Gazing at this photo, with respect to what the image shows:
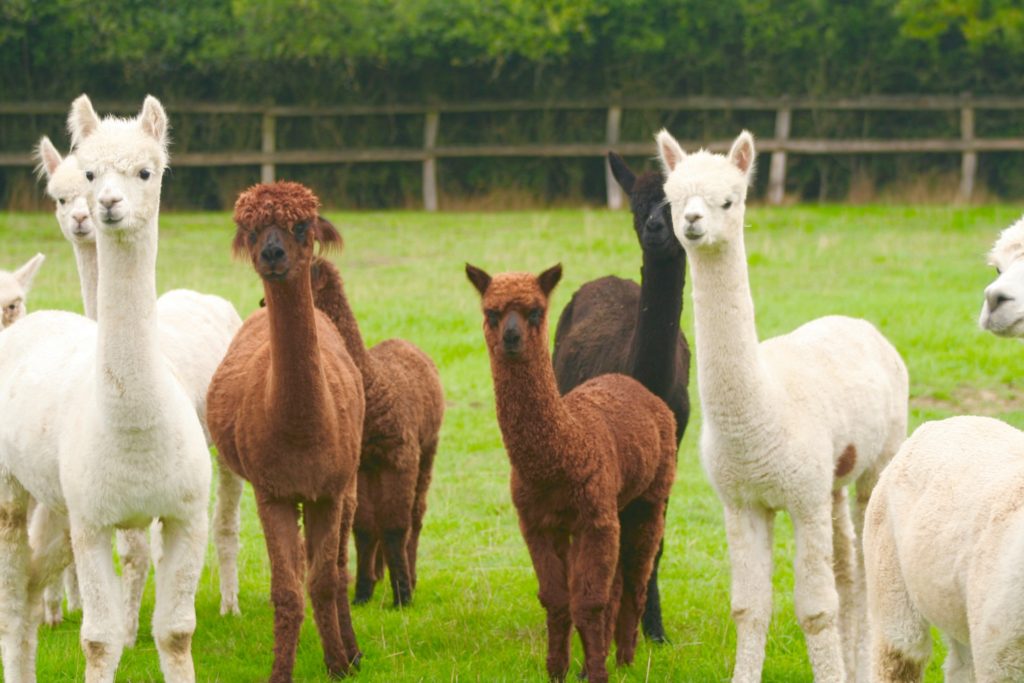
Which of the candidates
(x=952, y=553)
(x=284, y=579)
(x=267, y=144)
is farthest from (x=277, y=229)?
(x=267, y=144)

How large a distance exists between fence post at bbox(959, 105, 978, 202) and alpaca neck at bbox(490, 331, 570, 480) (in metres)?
18.1

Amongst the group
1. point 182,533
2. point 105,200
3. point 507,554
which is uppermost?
point 105,200

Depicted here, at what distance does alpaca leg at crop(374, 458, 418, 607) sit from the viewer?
7.09m

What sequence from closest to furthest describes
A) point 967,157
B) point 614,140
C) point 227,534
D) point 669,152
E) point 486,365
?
point 669,152
point 227,534
point 486,365
point 967,157
point 614,140

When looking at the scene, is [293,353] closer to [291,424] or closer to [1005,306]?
[291,424]

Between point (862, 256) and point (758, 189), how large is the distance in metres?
5.92

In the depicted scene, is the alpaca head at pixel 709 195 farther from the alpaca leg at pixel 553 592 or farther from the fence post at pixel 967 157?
the fence post at pixel 967 157

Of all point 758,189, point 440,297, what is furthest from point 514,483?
point 758,189

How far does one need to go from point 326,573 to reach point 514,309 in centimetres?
139

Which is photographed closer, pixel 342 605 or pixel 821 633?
pixel 821 633

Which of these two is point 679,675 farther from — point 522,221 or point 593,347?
point 522,221

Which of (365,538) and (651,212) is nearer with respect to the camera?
(651,212)

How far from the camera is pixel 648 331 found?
653 cm

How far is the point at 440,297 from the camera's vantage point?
15195 mm
